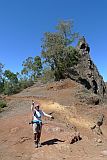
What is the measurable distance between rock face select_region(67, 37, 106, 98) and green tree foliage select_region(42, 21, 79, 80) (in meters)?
1.75

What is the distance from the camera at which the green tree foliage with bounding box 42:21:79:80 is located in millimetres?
46719

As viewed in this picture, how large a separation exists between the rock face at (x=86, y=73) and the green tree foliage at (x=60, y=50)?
175cm

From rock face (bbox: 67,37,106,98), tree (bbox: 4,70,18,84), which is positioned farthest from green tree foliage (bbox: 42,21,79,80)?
tree (bbox: 4,70,18,84)

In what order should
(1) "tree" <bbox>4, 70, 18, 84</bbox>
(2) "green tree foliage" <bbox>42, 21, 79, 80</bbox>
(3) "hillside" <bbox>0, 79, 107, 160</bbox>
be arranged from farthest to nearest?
1. (1) "tree" <bbox>4, 70, 18, 84</bbox>
2. (2) "green tree foliage" <bbox>42, 21, 79, 80</bbox>
3. (3) "hillside" <bbox>0, 79, 107, 160</bbox>

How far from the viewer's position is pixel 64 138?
14578 mm

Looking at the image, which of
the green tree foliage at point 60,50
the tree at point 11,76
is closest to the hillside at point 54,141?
the green tree foliage at point 60,50

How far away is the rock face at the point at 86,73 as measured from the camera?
49.5 m

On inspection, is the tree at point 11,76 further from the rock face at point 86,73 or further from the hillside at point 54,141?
the hillside at point 54,141

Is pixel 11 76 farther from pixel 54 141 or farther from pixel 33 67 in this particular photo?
pixel 54 141

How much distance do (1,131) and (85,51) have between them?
37826 mm

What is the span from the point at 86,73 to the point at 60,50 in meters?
7.42

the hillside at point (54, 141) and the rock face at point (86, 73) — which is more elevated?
the rock face at point (86, 73)

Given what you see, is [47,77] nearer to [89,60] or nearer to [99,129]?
[89,60]

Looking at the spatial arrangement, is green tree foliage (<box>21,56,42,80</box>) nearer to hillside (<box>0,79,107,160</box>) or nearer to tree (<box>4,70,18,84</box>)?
tree (<box>4,70,18,84</box>)
